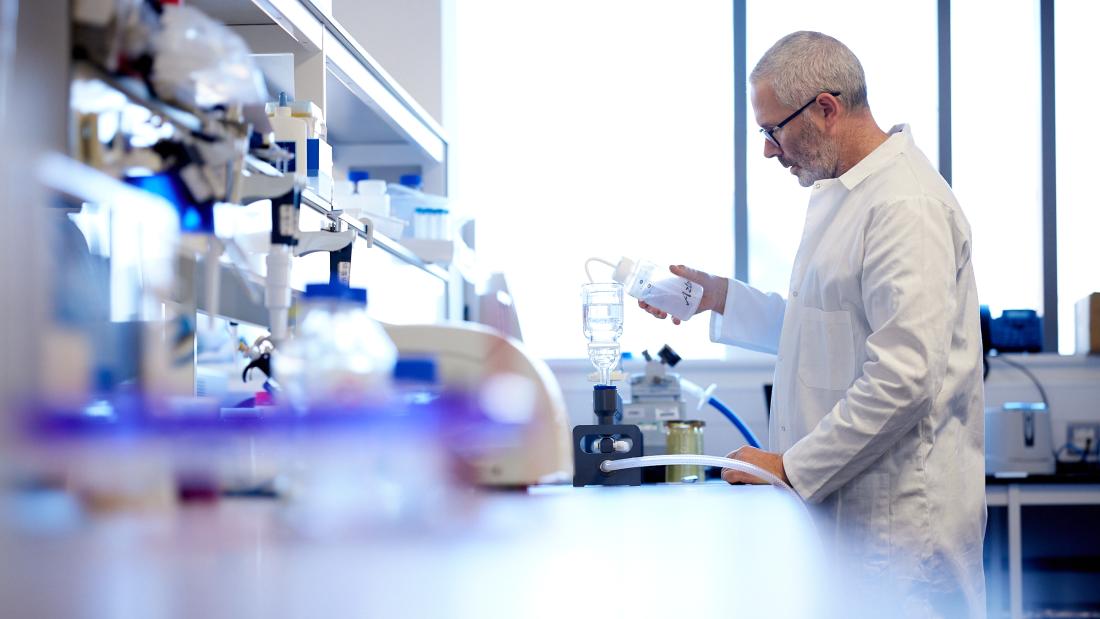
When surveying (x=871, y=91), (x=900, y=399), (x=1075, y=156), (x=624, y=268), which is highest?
(x=871, y=91)

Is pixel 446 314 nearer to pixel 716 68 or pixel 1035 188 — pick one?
pixel 716 68

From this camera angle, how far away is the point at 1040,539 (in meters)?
4.09

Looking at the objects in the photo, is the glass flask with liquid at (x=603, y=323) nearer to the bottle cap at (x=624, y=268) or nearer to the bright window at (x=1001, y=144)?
the bottle cap at (x=624, y=268)

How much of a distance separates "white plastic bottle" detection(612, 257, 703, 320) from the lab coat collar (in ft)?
1.54

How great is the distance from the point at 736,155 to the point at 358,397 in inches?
141

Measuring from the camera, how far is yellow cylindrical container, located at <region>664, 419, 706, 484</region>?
215 cm

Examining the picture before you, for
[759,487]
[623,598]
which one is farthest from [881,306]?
[623,598]

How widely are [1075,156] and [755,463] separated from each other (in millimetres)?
3050

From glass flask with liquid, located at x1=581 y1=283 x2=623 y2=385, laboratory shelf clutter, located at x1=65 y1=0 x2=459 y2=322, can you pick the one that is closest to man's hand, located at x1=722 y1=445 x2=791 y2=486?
glass flask with liquid, located at x1=581 y1=283 x2=623 y2=385

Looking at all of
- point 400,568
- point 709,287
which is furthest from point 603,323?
point 400,568

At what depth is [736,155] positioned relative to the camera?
4398 mm

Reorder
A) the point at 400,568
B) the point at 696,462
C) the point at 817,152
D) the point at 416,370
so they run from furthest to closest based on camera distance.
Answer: the point at 817,152 → the point at 696,462 → the point at 416,370 → the point at 400,568

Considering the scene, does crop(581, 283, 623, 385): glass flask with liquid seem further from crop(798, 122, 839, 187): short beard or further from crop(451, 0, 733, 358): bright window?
crop(451, 0, 733, 358): bright window

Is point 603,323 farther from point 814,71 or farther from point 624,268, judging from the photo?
point 814,71
